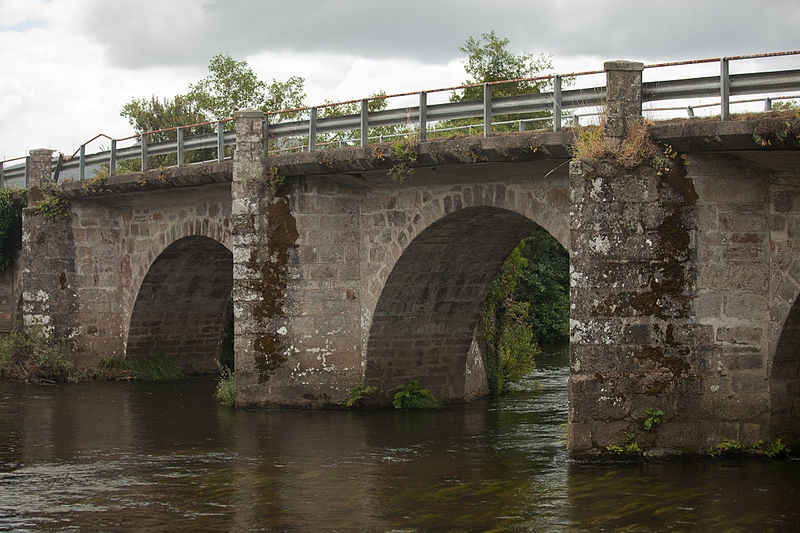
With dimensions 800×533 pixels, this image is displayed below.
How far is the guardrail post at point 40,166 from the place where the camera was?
2700 cm

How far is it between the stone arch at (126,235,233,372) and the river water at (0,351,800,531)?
20.5ft

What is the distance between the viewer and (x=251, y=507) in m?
12.0

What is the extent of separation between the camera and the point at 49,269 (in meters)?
25.9

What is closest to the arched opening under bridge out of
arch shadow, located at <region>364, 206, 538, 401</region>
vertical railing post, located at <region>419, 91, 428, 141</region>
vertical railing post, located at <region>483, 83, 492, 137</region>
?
arch shadow, located at <region>364, 206, 538, 401</region>

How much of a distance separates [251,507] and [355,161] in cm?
730

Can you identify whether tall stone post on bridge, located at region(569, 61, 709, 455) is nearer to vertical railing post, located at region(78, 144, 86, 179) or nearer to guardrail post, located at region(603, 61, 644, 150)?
guardrail post, located at region(603, 61, 644, 150)

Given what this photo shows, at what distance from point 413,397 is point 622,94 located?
7.73 meters

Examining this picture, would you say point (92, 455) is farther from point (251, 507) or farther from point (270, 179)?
point (270, 179)

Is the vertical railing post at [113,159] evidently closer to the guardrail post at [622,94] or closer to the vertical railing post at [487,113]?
the vertical railing post at [487,113]

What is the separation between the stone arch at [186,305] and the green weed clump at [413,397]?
6394 millimetres

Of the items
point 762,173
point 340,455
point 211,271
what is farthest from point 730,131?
point 211,271

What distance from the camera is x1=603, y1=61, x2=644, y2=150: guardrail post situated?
14.1 meters

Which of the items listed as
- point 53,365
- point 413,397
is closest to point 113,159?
point 53,365

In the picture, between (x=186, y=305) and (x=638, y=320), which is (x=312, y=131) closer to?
(x=638, y=320)
